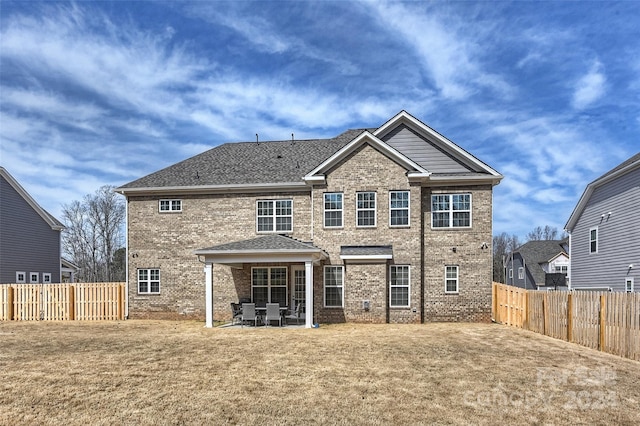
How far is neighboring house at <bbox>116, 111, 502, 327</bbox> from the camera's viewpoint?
19.7m

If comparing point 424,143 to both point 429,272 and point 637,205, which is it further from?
point 637,205

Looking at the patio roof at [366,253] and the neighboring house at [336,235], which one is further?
the neighboring house at [336,235]

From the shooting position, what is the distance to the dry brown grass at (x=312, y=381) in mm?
7566

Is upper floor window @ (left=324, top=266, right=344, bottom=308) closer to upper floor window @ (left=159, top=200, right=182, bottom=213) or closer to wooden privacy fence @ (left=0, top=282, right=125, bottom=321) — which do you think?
upper floor window @ (left=159, top=200, right=182, bottom=213)

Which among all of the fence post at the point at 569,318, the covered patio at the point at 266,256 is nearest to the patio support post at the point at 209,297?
the covered patio at the point at 266,256

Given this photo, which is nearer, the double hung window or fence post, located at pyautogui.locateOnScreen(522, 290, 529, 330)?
fence post, located at pyautogui.locateOnScreen(522, 290, 529, 330)

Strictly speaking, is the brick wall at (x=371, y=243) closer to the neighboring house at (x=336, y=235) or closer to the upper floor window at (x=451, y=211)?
the neighboring house at (x=336, y=235)

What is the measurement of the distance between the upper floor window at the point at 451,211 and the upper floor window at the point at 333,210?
13.8 feet

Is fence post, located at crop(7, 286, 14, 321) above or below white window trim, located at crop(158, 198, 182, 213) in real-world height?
below

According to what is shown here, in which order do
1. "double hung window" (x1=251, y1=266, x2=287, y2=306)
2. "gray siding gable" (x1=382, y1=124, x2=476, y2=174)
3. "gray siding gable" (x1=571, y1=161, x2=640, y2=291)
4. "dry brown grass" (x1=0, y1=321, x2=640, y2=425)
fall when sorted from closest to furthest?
"dry brown grass" (x1=0, y1=321, x2=640, y2=425), "gray siding gable" (x1=571, y1=161, x2=640, y2=291), "gray siding gable" (x1=382, y1=124, x2=476, y2=174), "double hung window" (x1=251, y1=266, x2=287, y2=306)

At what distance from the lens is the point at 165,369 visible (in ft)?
34.6

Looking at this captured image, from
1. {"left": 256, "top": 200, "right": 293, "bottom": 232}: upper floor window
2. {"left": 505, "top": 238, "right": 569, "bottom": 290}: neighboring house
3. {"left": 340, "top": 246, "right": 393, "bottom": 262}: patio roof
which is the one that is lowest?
{"left": 505, "top": 238, "right": 569, "bottom": 290}: neighboring house

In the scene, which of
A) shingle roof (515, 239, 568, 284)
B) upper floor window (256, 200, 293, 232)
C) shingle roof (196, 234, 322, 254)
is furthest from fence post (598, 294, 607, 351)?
shingle roof (515, 239, 568, 284)

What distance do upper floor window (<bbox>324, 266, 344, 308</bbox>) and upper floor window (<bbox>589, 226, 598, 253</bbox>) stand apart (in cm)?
1401
